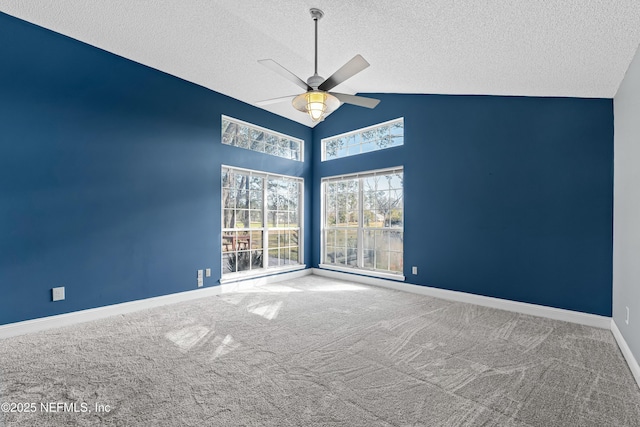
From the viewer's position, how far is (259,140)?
5070 millimetres

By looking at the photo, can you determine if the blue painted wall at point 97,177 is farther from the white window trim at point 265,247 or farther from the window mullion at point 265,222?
the window mullion at point 265,222

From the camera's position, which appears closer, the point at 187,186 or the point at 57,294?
the point at 57,294

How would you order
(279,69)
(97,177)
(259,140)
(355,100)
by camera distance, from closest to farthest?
(279,69) → (355,100) → (97,177) → (259,140)

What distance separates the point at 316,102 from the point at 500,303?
3.38 m

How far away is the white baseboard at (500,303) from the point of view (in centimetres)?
312

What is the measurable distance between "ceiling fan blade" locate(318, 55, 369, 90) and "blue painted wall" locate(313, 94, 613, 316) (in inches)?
97.2

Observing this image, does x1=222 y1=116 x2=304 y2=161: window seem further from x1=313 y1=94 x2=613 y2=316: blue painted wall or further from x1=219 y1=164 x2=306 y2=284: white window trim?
x1=313 y1=94 x2=613 y2=316: blue painted wall

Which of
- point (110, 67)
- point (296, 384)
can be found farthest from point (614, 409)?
point (110, 67)

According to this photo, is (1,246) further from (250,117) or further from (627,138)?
(627,138)

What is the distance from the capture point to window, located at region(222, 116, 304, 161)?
4.64m

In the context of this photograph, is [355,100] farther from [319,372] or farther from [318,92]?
[319,372]

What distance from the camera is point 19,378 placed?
6.72 ft

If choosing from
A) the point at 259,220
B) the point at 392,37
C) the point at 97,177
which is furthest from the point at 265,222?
the point at 392,37

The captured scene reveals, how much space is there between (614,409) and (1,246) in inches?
198
